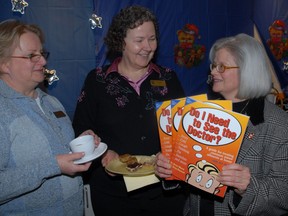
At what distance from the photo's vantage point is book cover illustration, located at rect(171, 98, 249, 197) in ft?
3.58

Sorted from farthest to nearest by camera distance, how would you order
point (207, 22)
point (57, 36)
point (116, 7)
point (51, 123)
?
point (207, 22) < point (116, 7) < point (57, 36) < point (51, 123)

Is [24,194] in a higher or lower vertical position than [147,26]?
lower

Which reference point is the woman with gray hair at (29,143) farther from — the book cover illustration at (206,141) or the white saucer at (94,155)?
the book cover illustration at (206,141)

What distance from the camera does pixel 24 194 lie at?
4.43ft

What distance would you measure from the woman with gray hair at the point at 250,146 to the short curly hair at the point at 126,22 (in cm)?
51

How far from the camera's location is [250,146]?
52.2 inches

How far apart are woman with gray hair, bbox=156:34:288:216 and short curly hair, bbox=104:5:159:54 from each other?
51cm

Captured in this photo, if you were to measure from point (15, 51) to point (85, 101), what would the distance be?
548 mm

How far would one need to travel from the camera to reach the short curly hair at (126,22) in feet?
5.73

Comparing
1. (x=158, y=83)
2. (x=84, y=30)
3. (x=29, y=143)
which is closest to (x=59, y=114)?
(x=29, y=143)

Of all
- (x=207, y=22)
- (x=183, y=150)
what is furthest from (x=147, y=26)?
(x=207, y=22)

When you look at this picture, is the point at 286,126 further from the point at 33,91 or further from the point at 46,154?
the point at 33,91

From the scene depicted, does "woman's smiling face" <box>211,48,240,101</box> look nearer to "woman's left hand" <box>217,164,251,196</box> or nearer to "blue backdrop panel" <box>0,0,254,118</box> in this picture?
"woman's left hand" <box>217,164,251,196</box>

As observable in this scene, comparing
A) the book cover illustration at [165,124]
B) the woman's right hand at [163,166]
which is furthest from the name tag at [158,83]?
the woman's right hand at [163,166]
